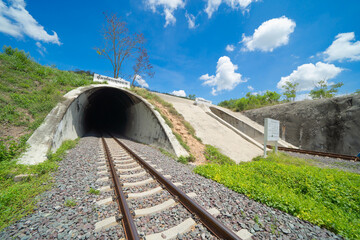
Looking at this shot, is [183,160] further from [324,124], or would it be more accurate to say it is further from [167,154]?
[324,124]

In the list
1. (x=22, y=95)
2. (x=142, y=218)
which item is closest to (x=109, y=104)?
(x=22, y=95)

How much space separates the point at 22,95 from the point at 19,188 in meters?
6.28

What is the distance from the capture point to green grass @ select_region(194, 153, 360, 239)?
118 inches

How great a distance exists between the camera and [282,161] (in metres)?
8.44

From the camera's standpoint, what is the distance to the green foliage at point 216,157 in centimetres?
780

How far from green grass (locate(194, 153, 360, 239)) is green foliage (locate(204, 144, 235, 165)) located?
1594 millimetres

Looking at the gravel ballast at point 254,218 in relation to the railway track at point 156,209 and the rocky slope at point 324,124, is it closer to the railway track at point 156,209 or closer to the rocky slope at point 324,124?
the railway track at point 156,209

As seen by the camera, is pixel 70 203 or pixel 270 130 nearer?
pixel 70 203

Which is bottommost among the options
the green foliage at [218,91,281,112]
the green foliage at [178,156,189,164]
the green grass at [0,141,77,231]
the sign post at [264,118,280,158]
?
the green grass at [0,141,77,231]

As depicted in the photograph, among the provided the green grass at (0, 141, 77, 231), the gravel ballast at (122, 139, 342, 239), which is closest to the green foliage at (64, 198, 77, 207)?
the green grass at (0, 141, 77, 231)

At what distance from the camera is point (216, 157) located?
8172 mm

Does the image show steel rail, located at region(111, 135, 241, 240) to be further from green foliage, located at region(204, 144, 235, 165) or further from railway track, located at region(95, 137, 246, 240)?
green foliage, located at region(204, 144, 235, 165)

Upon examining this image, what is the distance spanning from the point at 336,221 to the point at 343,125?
1539 centimetres

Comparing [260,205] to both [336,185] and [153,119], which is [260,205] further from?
[153,119]
